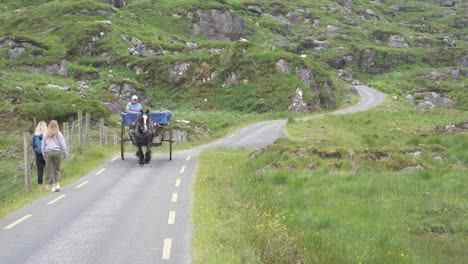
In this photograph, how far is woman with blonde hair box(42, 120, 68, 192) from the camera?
18016mm

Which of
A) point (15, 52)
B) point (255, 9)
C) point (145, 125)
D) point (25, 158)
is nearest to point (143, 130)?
point (145, 125)

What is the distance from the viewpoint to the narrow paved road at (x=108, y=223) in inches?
417

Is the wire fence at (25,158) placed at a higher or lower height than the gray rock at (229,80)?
lower

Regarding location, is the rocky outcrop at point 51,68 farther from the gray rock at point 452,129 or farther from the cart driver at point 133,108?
the gray rock at point 452,129

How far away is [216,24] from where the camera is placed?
121 meters

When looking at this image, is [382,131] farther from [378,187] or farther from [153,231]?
[153,231]

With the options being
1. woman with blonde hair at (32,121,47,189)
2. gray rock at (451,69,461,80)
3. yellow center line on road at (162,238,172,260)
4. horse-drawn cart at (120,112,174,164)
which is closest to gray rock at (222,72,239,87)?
horse-drawn cart at (120,112,174,164)

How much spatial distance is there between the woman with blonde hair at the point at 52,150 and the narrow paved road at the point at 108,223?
0.64m

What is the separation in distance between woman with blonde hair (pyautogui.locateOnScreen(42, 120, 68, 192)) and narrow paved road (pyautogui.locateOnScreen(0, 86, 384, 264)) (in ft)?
2.10

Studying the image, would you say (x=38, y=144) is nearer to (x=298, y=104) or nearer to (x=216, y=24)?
(x=298, y=104)

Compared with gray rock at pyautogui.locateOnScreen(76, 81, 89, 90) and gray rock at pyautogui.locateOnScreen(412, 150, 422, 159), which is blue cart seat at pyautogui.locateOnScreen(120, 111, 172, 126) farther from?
gray rock at pyautogui.locateOnScreen(76, 81, 89, 90)

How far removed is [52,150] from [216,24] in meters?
106

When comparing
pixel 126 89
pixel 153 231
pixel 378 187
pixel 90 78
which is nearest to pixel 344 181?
pixel 378 187

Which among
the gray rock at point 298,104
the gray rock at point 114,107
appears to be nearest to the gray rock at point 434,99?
the gray rock at point 298,104
